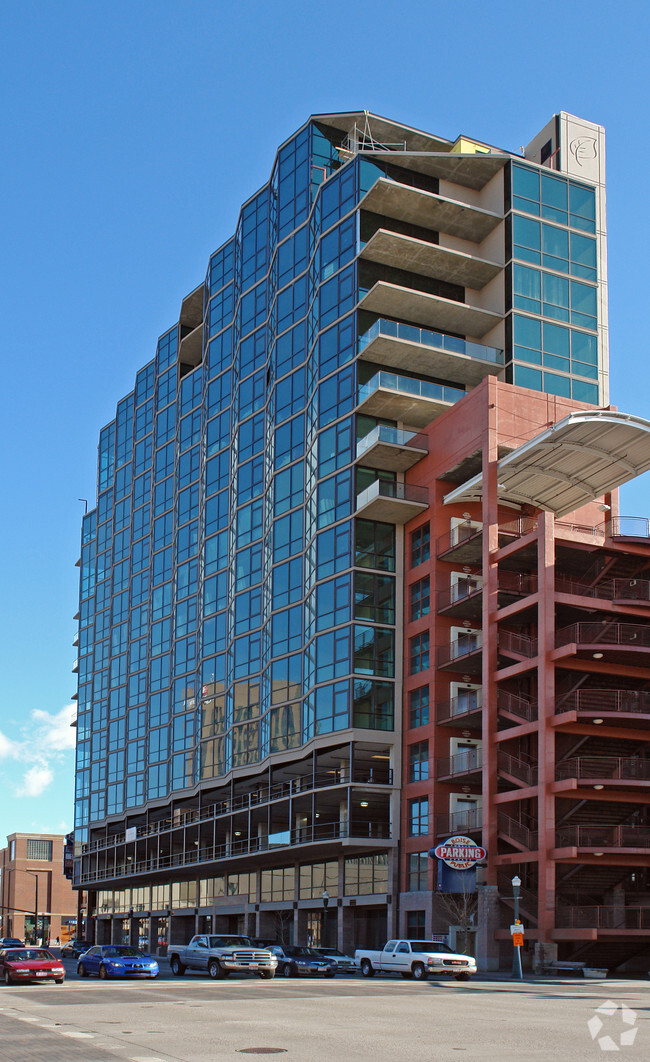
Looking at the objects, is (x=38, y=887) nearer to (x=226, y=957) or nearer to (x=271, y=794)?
(x=271, y=794)

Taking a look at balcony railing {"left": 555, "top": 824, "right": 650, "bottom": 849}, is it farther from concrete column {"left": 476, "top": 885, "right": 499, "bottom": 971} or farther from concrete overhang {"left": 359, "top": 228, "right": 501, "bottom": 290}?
concrete overhang {"left": 359, "top": 228, "right": 501, "bottom": 290}

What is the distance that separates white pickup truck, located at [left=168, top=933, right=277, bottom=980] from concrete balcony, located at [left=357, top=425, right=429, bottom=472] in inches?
1120

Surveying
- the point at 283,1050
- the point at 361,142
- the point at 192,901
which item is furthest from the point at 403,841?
the point at 283,1050

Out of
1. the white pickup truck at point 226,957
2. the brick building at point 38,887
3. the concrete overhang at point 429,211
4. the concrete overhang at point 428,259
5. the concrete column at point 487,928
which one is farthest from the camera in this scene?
the brick building at point 38,887

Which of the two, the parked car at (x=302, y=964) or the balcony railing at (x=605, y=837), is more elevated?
the balcony railing at (x=605, y=837)

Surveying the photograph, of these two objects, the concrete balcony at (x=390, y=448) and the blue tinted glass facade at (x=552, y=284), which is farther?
the blue tinted glass facade at (x=552, y=284)

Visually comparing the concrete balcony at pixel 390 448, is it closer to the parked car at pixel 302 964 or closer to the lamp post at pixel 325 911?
the lamp post at pixel 325 911

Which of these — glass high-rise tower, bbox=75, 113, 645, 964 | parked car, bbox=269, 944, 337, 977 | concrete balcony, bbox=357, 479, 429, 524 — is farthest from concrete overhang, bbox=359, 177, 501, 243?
parked car, bbox=269, 944, 337, 977

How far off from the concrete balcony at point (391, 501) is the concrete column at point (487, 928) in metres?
20.1

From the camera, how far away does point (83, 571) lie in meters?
120

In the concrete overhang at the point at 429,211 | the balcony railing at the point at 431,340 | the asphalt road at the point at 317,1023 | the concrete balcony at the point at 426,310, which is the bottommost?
Answer: the asphalt road at the point at 317,1023

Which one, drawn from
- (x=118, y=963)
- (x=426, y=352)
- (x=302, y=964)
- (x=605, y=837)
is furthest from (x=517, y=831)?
(x=426, y=352)

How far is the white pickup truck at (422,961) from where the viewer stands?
39625 millimetres

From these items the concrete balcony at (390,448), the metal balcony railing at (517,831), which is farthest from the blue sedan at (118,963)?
the concrete balcony at (390,448)
